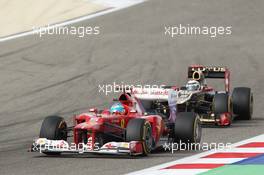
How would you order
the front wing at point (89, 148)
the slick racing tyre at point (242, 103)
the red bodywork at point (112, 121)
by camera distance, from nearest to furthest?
the front wing at point (89, 148) < the red bodywork at point (112, 121) < the slick racing tyre at point (242, 103)

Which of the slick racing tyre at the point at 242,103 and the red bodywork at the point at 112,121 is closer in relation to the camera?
the red bodywork at the point at 112,121

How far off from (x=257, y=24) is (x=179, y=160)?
19348mm

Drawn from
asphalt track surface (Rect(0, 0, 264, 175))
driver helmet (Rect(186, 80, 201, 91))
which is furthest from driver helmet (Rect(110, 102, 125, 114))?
driver helmet (Rect(186, 80, 201, 91))

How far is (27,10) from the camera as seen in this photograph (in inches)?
1332

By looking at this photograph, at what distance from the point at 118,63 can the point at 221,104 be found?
8.67 meters

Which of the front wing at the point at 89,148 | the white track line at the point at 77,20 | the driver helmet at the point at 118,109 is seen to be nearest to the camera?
the front wing at the point at 89,148

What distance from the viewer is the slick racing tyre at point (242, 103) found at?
19875mm

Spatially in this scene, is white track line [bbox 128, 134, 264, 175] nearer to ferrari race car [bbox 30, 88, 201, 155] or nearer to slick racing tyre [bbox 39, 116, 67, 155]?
ferrari race car [bbox 30, 88, 201, 155]

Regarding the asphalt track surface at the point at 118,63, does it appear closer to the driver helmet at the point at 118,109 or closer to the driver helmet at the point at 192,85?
the driver helmet at the point at 118,109

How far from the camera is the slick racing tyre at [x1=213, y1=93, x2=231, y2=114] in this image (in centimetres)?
1883

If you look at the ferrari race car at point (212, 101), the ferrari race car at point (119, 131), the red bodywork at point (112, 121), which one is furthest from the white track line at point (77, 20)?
the red bodywork at point (112, 121)

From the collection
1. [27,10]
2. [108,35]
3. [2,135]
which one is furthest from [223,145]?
[27,10]

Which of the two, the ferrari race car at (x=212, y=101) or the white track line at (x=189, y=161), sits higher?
the ferrari race car at (x=212, y=101)

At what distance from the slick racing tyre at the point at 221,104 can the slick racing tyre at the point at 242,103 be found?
96cm
